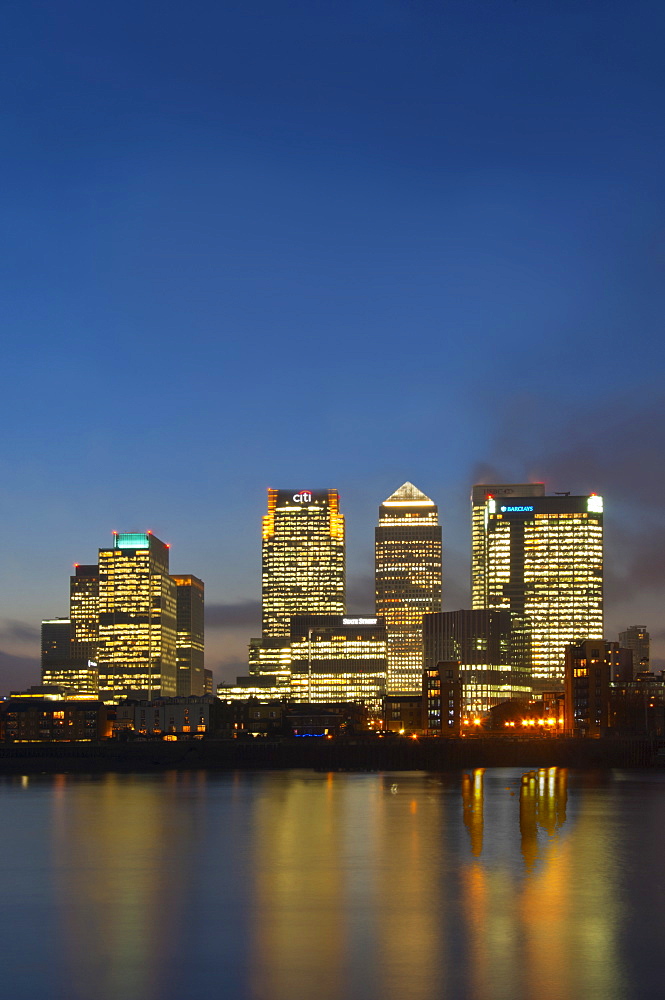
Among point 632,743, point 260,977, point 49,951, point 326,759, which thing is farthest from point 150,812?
point 632,743

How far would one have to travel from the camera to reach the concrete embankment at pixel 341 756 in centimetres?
17050

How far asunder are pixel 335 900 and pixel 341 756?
13022 centimetres

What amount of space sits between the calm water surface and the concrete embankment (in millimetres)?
74224

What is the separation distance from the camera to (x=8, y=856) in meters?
67.1

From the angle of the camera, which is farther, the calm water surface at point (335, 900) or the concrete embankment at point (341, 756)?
the concrete embankment at point (341, 756)

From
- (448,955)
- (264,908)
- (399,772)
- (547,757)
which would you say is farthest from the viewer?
(547,757)

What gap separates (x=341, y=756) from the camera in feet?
586

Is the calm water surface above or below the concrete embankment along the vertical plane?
above

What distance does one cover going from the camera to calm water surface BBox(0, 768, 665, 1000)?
118ft

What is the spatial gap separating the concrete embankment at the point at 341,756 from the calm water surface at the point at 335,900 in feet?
244

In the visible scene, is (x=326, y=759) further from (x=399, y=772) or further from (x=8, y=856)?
Answer: (x=8, y=856)

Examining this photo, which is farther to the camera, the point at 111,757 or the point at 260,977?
the point at 111,757

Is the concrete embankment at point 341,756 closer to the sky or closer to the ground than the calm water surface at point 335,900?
closer to the ground

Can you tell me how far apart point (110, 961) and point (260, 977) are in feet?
18.9
